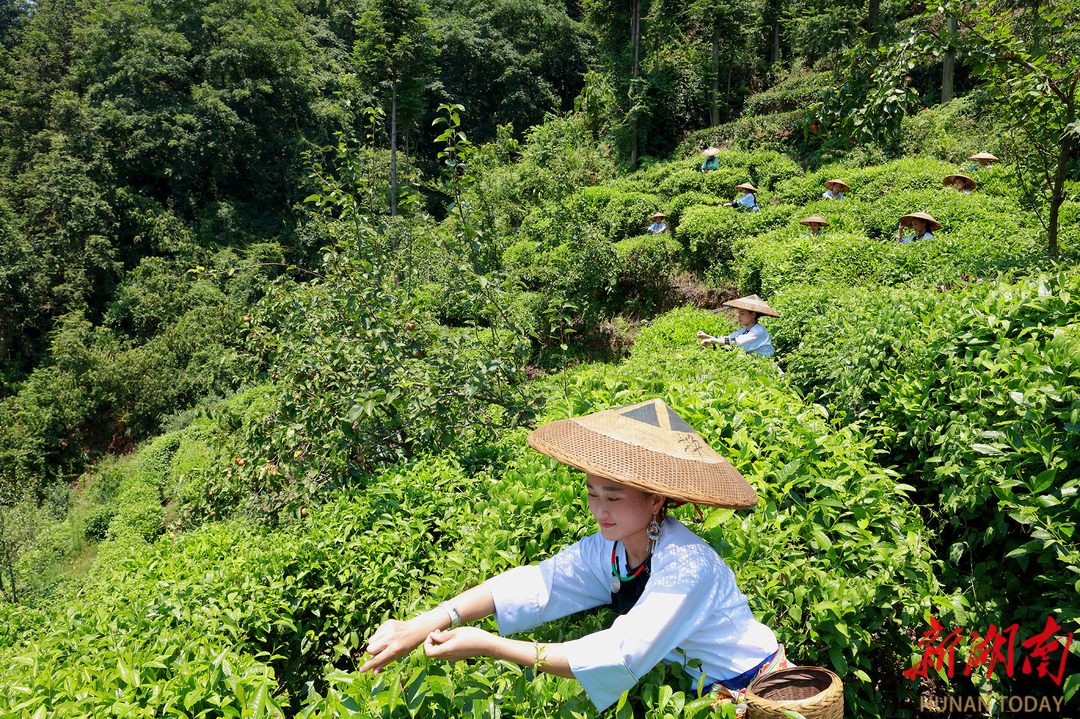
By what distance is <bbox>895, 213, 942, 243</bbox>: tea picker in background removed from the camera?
7621 mm

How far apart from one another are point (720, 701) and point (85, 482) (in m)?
23.7

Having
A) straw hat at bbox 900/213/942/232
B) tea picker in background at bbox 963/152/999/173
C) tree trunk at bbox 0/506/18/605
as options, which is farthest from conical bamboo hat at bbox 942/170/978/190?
tree trunk at bbox 0/506/18/605

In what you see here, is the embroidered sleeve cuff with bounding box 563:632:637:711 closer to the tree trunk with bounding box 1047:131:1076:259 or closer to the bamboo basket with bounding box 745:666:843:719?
the bamboo basket with bounding box 745:666:843:719

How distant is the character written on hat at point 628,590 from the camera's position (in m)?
1.37

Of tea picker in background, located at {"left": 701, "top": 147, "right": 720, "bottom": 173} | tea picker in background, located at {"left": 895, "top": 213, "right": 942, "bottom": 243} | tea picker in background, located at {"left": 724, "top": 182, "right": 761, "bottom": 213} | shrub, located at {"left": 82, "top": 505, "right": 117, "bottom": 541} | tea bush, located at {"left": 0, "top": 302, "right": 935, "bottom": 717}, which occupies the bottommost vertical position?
shrub, located at {"left": 82, "top": 505, "right": 117, "bottom": 541}

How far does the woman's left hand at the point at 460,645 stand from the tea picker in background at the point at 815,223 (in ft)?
28.7

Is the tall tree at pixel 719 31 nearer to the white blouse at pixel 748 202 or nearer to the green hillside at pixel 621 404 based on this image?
the green hillside at pixel 621 404

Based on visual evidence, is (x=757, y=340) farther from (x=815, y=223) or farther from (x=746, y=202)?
(x=746, y=202)

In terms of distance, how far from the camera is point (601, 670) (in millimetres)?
1331

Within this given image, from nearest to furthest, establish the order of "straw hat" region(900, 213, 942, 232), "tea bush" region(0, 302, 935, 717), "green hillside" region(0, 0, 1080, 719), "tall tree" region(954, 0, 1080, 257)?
1. "tea bush" region(0, 302, 935, 717)
2. "green hillside" region(0, 0, 1080, 719)
3. "tall tree" region(954, 0, 1080, 257)
4. "straw hat" region(900, 213, 942, 232)

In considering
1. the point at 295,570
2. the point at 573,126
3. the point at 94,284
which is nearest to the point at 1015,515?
the point at 295,570

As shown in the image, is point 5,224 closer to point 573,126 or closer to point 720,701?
point 573,126

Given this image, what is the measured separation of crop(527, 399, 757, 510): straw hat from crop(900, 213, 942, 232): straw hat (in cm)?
771

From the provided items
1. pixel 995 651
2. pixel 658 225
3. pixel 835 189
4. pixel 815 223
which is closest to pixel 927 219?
pixel 815 223
